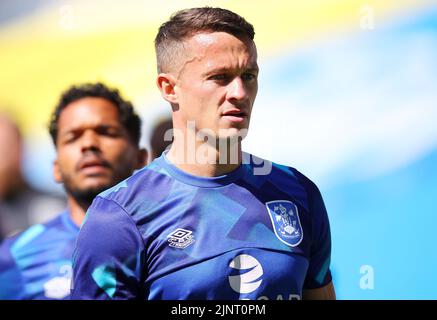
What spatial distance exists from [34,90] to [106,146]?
2.16ft

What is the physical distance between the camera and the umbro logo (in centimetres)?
253

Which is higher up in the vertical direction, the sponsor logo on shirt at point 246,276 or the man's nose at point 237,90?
the man's nose at point 237,90

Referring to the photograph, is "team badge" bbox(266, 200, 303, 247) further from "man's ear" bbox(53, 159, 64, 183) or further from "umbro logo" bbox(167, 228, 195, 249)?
"man's ear" bbox(53, 159, 64, 183)

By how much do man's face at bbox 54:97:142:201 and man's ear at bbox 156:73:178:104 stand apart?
162 cm

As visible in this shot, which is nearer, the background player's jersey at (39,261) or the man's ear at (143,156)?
the background player's jersey at (39,261)

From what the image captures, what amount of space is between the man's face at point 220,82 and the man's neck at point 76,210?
194cm

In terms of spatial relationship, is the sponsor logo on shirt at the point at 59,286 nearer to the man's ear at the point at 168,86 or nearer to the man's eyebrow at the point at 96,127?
the man's eyebrow at the point at 96,127

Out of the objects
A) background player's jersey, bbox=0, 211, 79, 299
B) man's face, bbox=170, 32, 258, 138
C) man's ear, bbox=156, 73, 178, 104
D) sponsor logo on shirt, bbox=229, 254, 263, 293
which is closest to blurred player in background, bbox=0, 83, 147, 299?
background player's jersey, bbox=0, 211, 79, 299

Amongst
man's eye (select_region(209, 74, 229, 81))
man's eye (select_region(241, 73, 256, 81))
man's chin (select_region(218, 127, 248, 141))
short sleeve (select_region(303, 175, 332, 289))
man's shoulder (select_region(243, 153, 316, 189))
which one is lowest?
short sleeve (select_region(303, 175, 332, 289))

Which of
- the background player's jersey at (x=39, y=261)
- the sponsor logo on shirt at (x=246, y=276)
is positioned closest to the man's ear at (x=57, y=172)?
the background player's jersey at (x=39, y=261)

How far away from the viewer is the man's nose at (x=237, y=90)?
2.57 metres

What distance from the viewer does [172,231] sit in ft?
8.39
